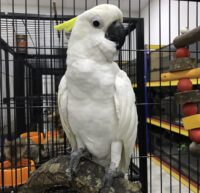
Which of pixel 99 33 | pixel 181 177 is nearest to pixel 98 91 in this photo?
pixel 99 33

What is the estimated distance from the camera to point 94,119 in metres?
0.76

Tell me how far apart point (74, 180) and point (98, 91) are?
0.26 metres

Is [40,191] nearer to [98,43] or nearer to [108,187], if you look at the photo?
[108,187]

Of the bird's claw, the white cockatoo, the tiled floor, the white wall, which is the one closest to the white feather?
the white cockatoo

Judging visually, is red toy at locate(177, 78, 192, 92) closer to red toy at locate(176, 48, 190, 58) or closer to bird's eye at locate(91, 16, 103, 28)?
red toy at locate(176, 48, 190, 58)

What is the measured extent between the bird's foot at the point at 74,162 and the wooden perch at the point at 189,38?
43cm

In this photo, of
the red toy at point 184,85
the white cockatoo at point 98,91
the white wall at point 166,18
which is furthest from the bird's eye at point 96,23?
the white wall at point 166,18

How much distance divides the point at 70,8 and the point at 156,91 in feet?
5.17

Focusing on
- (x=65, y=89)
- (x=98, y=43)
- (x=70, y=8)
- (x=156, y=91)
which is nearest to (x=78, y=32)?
(x=98, y=43)

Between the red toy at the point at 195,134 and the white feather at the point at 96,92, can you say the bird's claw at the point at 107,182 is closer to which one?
the white feather at the point at 96,92

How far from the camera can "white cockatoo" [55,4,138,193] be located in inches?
27.6

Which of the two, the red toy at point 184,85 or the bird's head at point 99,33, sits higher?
the bird's head at point 99,33

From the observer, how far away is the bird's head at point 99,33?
2.26 ft

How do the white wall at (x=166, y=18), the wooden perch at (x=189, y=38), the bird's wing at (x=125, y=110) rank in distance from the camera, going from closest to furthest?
the wooden perch at (x=189, y=38) → the bird's wing at (x=125, y=110) → the white wall at (x=166, y=18)
